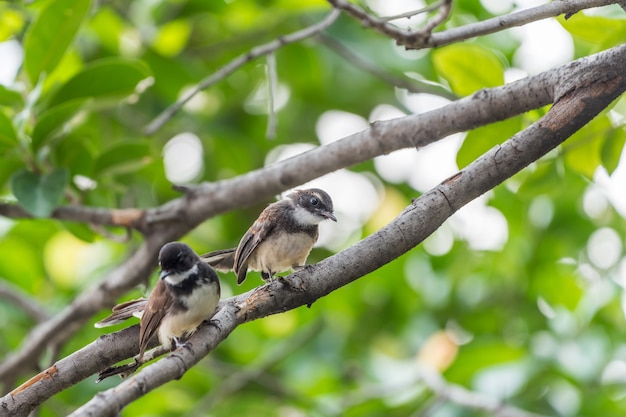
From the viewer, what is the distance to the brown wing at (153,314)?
271 cm

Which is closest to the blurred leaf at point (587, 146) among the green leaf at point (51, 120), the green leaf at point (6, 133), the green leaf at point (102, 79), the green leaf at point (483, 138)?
the green leaf at point (483, 138)

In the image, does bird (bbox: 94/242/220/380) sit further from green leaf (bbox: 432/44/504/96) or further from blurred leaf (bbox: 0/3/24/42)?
blurred leaf (bbox: 0/3/24/42)

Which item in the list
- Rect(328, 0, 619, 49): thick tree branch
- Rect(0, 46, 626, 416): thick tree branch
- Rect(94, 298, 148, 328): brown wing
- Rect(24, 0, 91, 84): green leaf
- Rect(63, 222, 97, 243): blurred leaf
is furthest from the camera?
Rect(63, 222, 97, 243): blurred leaf

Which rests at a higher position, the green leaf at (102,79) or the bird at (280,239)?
the green leaf at (102,79)

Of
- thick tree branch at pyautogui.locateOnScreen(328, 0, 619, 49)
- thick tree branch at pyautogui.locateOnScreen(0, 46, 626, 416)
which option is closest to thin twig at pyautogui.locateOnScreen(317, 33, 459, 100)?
thick tree branch at pyautogui.locateOnScreen(328, 0, 619, 49)

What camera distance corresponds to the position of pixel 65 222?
495 cm

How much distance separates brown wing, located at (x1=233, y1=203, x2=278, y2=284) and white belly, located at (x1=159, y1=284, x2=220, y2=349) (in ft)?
1.18

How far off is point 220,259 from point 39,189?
1528mm

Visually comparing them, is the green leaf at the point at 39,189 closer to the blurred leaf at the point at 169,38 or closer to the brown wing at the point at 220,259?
the brown wing at the point at 220,259

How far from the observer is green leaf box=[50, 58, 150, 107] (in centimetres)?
459

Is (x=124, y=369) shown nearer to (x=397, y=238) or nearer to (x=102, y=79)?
(x=397, y=238)

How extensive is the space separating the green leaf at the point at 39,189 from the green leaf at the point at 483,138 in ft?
6.84

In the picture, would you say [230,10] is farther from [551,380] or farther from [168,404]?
[551,380]

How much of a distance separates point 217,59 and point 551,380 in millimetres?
3768
